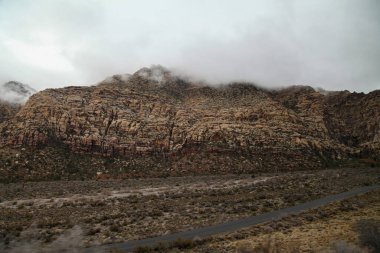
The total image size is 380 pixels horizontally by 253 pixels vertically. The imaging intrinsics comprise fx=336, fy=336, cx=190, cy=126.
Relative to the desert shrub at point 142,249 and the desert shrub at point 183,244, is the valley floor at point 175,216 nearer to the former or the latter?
the desert shrub at point 183,244

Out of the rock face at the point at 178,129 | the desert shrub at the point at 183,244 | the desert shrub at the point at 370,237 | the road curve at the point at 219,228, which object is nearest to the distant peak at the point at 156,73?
the rock face at the point at 178,129

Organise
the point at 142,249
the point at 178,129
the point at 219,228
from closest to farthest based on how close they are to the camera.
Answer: the point at 142,249
the point at 219,228
the point at 178,129

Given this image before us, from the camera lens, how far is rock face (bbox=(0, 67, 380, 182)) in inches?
2874

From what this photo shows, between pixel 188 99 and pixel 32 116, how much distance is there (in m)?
39.7

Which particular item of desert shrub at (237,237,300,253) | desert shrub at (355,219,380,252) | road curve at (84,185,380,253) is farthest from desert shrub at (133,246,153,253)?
desert shrub at (355,219,380,252)

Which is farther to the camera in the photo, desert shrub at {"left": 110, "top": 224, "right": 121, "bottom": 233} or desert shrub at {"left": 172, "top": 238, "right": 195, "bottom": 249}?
Answer: desert shrub at {"left": 110, "top": 224, "right": 121, "bottom": 233}

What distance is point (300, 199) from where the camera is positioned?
34562mm

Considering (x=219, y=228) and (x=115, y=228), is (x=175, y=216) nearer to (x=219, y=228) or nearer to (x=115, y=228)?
(x=219, y=228)

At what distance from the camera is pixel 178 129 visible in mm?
81875

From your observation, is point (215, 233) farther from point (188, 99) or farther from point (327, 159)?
point (188, 99)

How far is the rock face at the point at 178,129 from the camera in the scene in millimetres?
73000

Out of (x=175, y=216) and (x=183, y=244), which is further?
(x=175, y=216)

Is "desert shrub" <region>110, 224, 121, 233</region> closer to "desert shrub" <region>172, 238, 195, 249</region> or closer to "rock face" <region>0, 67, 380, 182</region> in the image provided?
"desert shrub" <region>172, 238, 195, 249</region>

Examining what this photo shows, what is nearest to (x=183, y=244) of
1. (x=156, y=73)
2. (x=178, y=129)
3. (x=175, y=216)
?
(x=175, y=216)
